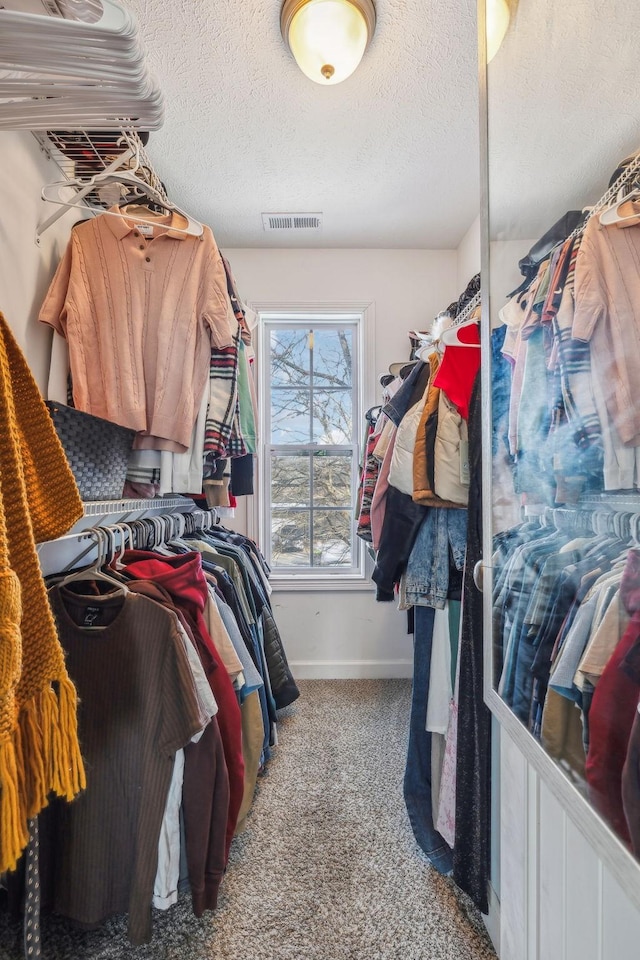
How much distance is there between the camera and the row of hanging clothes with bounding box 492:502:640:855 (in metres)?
0.54

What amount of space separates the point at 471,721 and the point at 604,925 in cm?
56

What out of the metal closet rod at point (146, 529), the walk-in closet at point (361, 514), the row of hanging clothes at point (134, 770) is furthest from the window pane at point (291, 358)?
the row of hanging clothes at point (134, 770)

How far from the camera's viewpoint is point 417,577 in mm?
1527

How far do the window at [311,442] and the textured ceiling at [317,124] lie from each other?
0.65 m

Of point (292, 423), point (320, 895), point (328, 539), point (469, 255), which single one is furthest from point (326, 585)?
point (469, 255)

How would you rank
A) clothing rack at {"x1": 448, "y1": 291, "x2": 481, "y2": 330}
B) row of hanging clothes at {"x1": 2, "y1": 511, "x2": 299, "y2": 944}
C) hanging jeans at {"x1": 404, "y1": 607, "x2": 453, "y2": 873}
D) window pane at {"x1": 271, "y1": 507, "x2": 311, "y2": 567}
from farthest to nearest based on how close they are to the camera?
window pane at {"x1": 271, "y1": 507, "x2": 311, "y2": 567} < clothing rack at {"x1": 448, "y1": 291, "x2": 481, "y2": 330} < hanging jeans at {"x1": 404, "y1": 607, "x2": 453, "y2": 873} < row of hanging clothes at {"x1": 2, "y1": 511, "x2": 299, "y2": 944}

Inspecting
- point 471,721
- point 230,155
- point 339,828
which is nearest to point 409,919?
point 339,828

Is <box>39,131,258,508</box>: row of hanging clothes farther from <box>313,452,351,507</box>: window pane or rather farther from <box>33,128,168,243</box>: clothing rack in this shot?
<box>313,452,351,507</box>: window pane

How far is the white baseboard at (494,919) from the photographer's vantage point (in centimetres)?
116

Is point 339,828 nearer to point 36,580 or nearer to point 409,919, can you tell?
point 409,919

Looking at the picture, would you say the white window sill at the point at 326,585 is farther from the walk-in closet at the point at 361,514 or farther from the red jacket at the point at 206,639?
the red jacket at the point at 206,639

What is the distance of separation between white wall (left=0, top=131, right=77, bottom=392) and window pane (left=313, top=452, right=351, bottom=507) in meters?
1.90

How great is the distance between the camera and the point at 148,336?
1385 mm

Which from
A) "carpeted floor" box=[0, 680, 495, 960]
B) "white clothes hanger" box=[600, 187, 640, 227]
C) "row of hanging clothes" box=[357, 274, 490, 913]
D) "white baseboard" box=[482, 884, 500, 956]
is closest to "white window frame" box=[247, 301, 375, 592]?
"carpeted floor" box=[0, 680, 495, 960]
